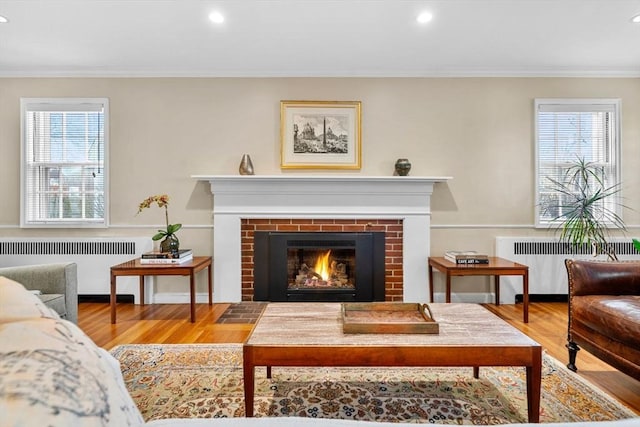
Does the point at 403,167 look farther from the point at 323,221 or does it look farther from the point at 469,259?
the point at 469,259

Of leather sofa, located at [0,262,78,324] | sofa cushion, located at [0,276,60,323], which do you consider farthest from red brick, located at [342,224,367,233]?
sofa cushion, located at [0,276,60,323]

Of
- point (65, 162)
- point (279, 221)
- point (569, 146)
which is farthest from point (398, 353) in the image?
point (65, 162)

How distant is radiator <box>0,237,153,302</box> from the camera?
3.81 meters

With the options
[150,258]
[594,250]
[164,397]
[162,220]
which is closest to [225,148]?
[162,220]

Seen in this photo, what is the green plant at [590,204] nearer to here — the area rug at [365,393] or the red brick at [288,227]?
the area rug at [365,393]

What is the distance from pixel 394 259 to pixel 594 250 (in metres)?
2.09

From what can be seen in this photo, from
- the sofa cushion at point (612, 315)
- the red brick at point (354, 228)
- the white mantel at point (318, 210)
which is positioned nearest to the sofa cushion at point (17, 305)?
the sofa cushion at point (612, 315)

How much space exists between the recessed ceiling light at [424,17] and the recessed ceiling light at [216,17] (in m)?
1.54

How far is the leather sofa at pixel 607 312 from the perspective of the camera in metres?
1.86

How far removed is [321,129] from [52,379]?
3.48m

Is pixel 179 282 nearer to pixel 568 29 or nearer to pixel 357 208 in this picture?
pixel 357 208

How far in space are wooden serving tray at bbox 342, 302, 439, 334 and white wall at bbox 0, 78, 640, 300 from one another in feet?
6.69

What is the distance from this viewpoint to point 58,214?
3883 mm

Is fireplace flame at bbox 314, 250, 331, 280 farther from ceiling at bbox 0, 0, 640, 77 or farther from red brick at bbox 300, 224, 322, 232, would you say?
ceiling at bbox 0, 0, 640, 77
